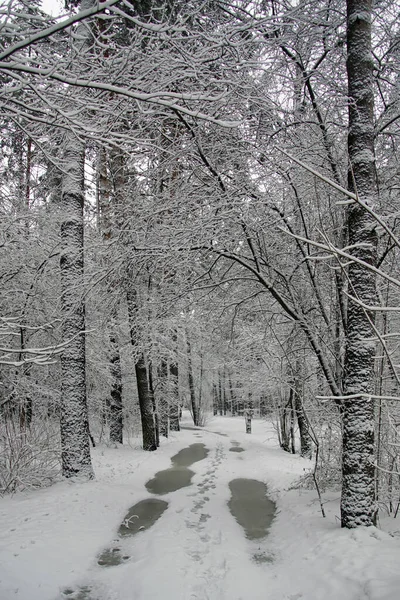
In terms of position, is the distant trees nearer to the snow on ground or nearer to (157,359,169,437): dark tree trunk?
the snow on ground

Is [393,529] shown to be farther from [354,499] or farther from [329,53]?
[329,53]

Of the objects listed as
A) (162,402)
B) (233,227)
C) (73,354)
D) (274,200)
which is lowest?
(162,402)

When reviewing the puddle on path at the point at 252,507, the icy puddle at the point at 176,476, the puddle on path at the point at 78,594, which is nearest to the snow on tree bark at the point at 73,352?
the icy puddle at the point at 176,476

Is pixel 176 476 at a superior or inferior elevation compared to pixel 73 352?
inferior

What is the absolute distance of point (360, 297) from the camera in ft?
16.3

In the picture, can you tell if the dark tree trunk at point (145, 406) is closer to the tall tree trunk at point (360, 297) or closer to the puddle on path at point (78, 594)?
the puddle on path at point (78, 594)

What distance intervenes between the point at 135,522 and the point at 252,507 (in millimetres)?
2455

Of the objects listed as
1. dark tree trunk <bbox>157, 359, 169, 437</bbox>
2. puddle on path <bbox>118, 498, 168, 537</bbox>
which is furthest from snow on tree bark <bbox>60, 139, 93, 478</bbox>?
dark tree trunk <bbox>157, 359, 169, 437</bbox>

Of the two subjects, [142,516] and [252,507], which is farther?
[252,507]

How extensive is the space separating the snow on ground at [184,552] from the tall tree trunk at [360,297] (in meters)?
0.50

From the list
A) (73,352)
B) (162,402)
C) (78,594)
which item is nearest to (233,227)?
(73,352)

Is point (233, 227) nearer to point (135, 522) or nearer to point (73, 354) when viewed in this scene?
point (73, 354)

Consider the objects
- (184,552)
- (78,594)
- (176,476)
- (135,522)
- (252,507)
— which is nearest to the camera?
(78,594)

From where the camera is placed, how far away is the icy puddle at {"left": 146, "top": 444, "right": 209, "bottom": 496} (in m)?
8.92
